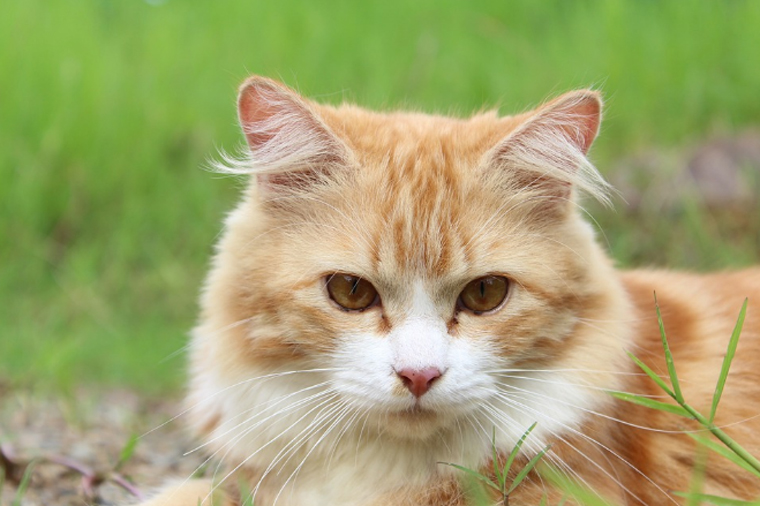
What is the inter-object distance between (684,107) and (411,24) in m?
2.11

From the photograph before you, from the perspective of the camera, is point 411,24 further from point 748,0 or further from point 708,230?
point 708,230

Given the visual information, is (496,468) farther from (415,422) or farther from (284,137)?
(284,137)

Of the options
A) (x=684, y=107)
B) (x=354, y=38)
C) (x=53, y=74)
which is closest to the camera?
(x=684, y=107)

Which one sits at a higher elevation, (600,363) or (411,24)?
(411,24)

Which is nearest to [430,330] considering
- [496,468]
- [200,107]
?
[496,468]

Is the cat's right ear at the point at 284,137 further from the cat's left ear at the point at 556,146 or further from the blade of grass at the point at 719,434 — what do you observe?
the blade of grass at the point at 719,434

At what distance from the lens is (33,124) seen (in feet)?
17.4

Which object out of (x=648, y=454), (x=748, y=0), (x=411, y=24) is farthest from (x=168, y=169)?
(x=648, y=454)

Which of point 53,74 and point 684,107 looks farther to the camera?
point 53,74

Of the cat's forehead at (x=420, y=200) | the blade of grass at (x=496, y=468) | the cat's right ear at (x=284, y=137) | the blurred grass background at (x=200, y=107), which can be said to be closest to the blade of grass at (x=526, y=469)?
the blade of grass at (x=496, y=468)

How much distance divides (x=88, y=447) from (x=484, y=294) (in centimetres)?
169

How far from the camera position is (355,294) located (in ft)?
6.70

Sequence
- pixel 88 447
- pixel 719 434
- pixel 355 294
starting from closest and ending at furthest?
pixel 719 434 → pixel 355 294 → pixel 88 447

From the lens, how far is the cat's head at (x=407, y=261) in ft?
6.42
